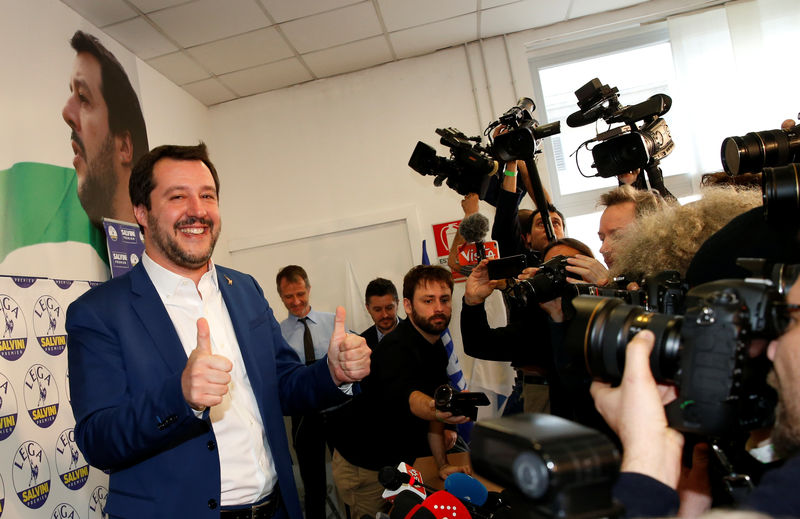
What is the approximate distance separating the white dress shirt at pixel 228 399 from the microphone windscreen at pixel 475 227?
1.43m

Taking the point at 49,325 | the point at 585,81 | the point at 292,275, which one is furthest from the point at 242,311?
the point at 585,81

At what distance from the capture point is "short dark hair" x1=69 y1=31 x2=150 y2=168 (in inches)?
137

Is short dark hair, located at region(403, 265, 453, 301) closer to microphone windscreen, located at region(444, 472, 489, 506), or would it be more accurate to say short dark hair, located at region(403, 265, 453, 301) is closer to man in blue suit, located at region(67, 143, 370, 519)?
man in blue suit, located at region(67, 143, 370, 519)

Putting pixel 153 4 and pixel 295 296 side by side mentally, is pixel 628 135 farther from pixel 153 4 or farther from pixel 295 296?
pixel 153 4

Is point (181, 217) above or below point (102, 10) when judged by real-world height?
below

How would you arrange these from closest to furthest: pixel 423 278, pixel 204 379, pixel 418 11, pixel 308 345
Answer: pixel 204 379
pixel 423 278
pixel 308 345
pixel 418 11

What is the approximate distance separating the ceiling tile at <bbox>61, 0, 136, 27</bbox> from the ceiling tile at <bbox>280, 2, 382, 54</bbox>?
0.98 m

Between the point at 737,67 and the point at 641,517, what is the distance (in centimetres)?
453

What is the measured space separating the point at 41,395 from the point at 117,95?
1977 mm

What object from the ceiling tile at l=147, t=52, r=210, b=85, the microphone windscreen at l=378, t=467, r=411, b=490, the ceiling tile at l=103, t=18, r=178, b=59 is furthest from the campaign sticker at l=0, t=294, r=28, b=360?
the ceiling tile at l=147, t=52, r=210, b=85

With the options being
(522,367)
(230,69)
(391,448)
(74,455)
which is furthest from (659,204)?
(230,69)

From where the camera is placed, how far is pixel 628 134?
6.78 feet

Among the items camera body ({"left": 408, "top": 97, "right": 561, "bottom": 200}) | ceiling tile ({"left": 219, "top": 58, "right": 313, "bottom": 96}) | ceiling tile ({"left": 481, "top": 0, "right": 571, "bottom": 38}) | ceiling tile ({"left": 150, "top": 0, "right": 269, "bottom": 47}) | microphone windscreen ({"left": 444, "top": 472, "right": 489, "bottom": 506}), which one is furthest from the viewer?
ceiling tile ({"left": 219, "top": 58, "right": 313, "bottom": 96})

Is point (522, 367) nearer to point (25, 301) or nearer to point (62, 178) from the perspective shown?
point (25, 301)
